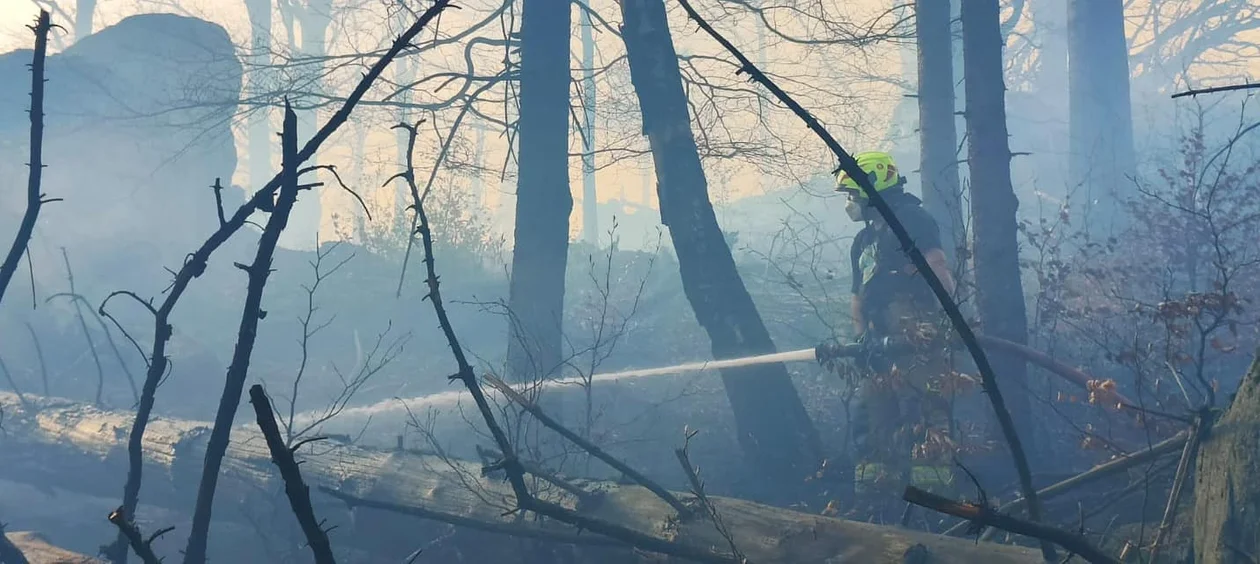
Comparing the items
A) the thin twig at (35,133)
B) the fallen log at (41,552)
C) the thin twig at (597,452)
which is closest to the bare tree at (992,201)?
the thin twig at (597,452)

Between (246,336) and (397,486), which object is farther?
(397,486)

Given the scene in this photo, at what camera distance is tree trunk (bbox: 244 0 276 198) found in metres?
8.23

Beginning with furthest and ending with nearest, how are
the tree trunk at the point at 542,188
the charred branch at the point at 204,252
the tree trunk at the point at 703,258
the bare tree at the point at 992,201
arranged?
the tree trunk at the point at 542,188, the tree trunk at the point at 703,258, the bare tree at the point at 992,201, the charred branch at the point at 204,252

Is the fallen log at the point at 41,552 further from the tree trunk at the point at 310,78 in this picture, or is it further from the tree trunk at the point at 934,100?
the tree trunk at the point at 934,100

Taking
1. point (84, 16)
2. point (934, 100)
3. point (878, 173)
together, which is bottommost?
point (878, 173)

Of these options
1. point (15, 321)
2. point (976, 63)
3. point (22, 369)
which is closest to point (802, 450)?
point (976, 63)

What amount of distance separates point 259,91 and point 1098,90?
1447cm

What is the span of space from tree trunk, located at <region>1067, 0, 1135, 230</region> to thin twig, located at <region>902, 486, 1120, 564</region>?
14.7m

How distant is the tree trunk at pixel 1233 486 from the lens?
2.10m

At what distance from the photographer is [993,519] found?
156cm

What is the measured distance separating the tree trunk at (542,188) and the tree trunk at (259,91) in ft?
8.44

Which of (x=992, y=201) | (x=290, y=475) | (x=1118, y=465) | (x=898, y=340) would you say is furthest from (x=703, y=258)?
(x=290, y=475)

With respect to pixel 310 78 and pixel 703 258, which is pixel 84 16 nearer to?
pixel 310 78

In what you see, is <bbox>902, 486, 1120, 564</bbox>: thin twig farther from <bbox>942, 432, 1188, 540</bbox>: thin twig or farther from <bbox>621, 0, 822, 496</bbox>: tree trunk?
<bbox>621, 0, 822, 496</bbox>: tree trunk
